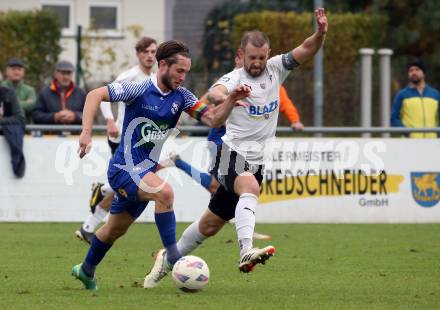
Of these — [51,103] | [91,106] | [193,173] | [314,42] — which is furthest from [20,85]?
[91,106]

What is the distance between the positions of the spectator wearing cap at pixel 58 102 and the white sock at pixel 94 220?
10.1 feet

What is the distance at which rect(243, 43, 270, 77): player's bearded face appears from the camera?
9.23 meters

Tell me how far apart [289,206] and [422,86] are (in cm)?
261

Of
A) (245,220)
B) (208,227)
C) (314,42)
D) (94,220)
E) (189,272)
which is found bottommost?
(94,220)

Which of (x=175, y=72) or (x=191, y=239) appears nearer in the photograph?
(x=175, y=72)

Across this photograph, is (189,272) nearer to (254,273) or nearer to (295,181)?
(254,273)

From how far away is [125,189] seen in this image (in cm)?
858

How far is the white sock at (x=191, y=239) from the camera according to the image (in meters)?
9.52

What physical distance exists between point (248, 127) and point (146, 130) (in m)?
1.16

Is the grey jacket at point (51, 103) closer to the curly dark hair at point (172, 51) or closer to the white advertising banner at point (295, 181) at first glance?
the white advertising banner at point (295, 181)

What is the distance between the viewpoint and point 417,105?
54.7 ft

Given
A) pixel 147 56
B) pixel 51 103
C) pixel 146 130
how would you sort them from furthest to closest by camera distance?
pixel 51 103, pixel 147 56, pixel 146 130

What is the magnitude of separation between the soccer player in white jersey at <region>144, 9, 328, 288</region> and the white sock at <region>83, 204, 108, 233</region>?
3.36 metres

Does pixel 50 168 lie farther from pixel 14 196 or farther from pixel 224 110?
pixel 224 110
